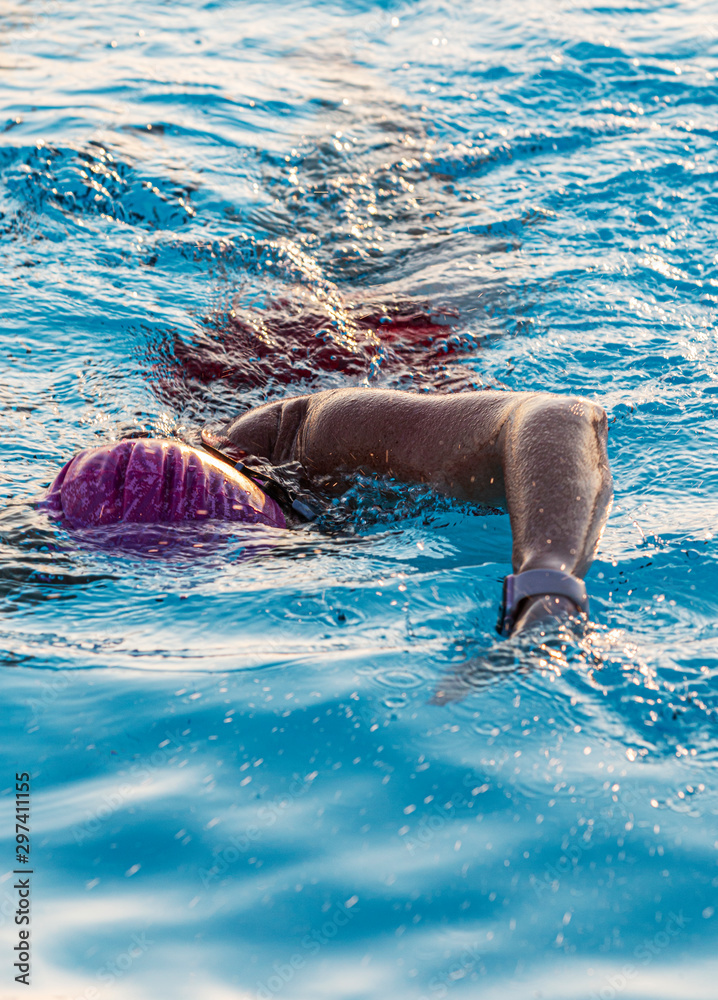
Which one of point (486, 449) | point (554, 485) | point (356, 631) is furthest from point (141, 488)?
point (554, 485)

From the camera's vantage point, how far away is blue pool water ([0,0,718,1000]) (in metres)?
1.74

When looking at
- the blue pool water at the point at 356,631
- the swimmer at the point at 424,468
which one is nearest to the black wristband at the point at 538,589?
the swimmer at the point at 424,468

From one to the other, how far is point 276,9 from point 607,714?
11.6 m

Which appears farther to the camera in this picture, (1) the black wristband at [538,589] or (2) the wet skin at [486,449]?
(2) the wet skin at [486,449]

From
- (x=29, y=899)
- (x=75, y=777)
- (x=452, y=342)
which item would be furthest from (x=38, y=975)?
(x=452, y=342)

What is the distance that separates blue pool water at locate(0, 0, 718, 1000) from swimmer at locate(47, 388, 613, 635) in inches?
5.1

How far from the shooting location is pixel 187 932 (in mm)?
1734

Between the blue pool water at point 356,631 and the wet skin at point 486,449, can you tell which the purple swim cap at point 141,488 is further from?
the wet skin at point 486,449

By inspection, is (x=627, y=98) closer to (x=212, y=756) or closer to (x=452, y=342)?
(x=452, y=342)

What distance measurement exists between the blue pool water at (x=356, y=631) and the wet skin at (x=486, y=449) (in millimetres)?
157

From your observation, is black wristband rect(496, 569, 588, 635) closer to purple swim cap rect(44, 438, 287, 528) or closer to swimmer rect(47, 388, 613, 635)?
swimmer rect(47, 388, 613, 635)

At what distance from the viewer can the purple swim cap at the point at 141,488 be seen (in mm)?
2721

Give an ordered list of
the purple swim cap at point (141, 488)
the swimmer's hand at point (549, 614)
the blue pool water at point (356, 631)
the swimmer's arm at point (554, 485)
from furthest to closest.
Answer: the purple swim cap at point (141, 488), the swimmer's arm at point (554, 485), the swimmer's hand at point (549, 614), the blue pool water at point (356, 631)

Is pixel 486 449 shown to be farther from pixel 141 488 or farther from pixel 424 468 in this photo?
pixel 141 488
